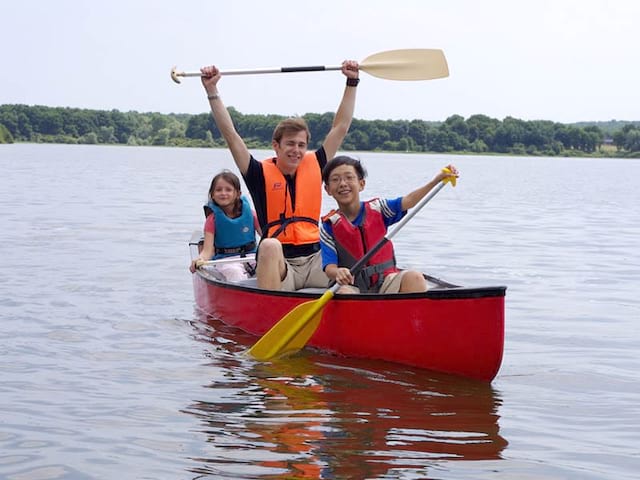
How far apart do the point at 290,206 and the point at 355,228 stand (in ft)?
2.49

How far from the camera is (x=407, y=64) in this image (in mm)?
6355

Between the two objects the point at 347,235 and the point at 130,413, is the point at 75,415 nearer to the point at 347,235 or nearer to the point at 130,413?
the point at 130,413

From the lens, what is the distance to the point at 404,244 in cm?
1250

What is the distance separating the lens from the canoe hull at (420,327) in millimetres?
4520

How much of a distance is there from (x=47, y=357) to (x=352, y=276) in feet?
5.77

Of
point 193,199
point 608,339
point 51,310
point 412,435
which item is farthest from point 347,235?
point 193,199

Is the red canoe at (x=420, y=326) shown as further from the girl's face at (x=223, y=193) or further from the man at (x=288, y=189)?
the girl's face at (x=223, y=193)

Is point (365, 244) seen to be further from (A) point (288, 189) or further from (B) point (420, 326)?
(A) point (288, 189)

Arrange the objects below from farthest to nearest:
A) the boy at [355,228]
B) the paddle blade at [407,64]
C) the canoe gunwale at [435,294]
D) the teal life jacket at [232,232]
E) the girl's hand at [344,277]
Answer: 1. the teal life jacket at [232,232]
2. the paddle blade at [407,64]
3. the boy at [355,228]
4. the girl's hand at [344,277]
5. the canoe gunwale at [435,294]

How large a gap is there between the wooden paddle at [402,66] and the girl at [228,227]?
3.32 ft

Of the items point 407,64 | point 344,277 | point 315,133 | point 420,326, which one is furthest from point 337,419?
point 315,133

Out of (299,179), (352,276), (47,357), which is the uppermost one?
(299,179)

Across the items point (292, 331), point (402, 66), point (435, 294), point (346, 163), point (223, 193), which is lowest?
Result: point (292, 331)

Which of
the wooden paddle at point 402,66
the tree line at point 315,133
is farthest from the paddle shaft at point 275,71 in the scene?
the tree line at point 315,133
